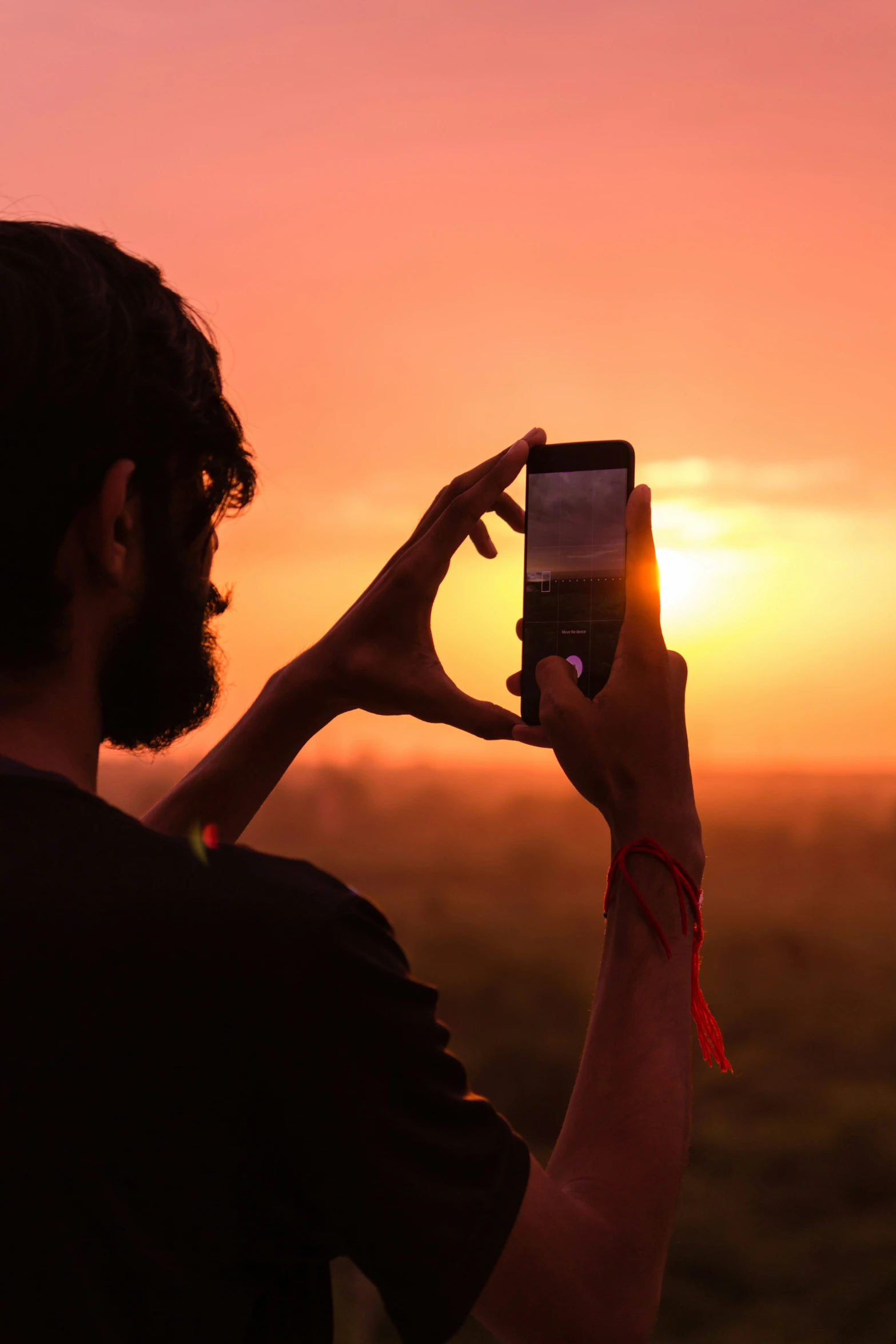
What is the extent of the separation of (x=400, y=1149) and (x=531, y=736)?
0.80 meters

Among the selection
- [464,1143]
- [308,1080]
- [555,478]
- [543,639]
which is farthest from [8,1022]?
[555,478]

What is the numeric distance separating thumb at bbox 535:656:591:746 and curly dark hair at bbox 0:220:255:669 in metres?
0.48

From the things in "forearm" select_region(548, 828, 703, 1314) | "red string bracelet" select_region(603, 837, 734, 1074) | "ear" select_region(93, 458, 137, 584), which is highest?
"ear" select_region(93, 458, 137, 584)

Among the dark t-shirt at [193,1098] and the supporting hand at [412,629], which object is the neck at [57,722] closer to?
the dark t-shirt at [193,1098]

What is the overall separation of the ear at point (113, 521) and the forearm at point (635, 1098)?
0.68 m

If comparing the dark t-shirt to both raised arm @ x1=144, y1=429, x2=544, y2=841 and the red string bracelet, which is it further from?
raised arm @ x1=144, y1=429, x2=544, y2=841

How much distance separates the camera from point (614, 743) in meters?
1.46

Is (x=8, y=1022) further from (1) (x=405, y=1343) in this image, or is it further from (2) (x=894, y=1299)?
(2) (x=894, y=1299)

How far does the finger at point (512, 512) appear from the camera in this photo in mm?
2066

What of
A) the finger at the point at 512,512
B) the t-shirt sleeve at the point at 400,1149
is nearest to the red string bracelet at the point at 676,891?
the t-shirt sleeve at the point at 400,1149

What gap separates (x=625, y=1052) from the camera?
1.28m

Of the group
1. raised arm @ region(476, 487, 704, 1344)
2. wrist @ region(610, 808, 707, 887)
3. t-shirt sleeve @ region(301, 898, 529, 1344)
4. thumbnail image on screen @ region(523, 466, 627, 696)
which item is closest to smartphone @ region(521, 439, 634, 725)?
thumbnail image on screen @ region(523, 466, 627, 696)

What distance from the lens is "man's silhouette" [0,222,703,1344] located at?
94 cm

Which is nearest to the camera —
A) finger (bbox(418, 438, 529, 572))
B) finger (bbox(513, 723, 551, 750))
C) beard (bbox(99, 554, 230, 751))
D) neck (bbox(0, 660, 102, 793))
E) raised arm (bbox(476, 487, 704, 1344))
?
raised arm (bbox(476, 487, 704, 1344))
